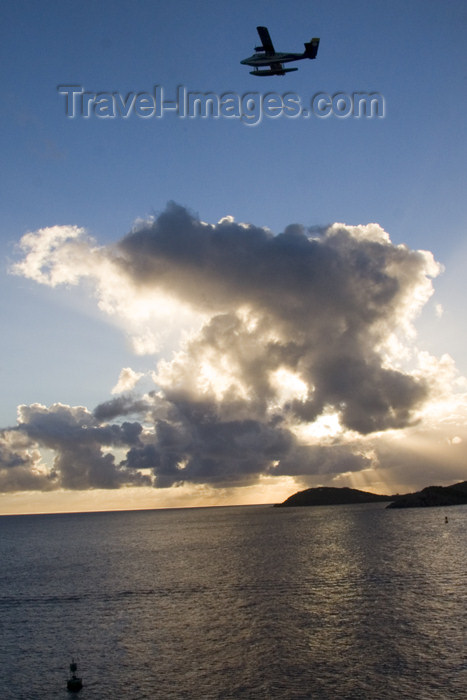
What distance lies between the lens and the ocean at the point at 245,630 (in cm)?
4875

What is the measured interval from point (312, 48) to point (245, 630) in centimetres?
7443

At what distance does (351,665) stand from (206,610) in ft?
105

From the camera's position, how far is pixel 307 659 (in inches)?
2135

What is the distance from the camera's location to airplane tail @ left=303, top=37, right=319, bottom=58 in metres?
73.1

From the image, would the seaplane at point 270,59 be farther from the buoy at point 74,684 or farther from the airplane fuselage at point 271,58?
the buoy at point 74,684

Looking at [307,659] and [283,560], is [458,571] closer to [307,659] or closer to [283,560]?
[283,560]

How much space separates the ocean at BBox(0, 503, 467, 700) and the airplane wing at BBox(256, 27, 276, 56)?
232 ft

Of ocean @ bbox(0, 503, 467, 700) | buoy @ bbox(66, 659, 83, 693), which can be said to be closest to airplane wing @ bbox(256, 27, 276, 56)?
ocean @ bbox(0, 503, 467, 700)

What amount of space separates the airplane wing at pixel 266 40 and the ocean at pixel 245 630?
232 ft

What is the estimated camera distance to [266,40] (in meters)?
70.1

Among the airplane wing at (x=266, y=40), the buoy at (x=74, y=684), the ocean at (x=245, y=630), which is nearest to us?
the ocean at (x=245, y=630)

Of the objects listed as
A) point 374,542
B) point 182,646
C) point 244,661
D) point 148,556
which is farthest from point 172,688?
point 374,542

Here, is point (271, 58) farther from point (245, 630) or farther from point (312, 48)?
point (245, 630)

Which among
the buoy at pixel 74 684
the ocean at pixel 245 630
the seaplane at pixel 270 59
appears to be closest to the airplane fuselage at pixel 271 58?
the seaplane at pixel 270 59
